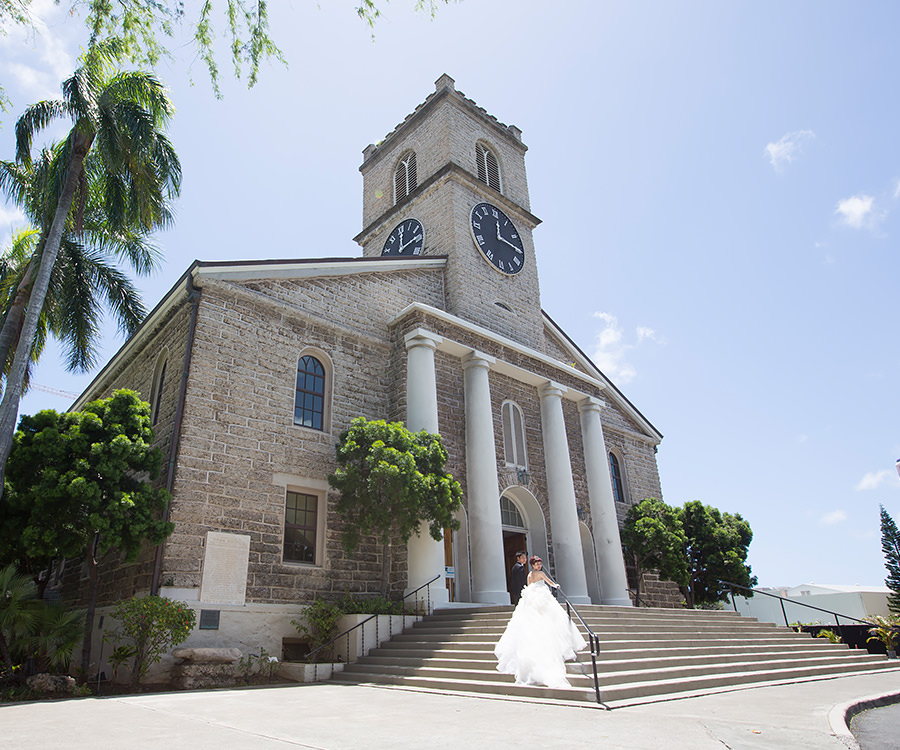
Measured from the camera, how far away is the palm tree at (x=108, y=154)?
43.9 feet

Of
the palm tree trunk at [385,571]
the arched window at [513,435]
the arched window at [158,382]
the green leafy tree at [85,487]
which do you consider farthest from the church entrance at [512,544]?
the green leafy tree at [85,487]

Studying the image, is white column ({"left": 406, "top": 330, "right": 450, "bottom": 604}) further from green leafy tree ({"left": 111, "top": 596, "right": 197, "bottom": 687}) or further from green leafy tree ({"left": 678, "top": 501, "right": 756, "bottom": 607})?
green leafy tree ({"left": 678, "top": 501, "right": 756, "bottom": 607})

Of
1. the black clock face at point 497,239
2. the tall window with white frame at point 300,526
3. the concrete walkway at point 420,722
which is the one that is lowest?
the concrete walkway at point 420,722

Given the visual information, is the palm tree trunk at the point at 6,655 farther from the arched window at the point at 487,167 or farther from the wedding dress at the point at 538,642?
the arched window at the point at 487,167

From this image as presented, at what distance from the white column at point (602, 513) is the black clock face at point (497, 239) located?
18.9 ft

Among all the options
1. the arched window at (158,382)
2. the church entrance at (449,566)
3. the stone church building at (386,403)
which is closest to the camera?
the stone church building at (386,403)

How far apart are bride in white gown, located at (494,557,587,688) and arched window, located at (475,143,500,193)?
17999 millimetres

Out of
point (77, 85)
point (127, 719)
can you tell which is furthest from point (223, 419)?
point (77, 85)

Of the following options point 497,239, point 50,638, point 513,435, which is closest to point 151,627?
point 50,638

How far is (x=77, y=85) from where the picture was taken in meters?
13.4

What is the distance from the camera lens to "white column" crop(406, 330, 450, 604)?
46.3 ft

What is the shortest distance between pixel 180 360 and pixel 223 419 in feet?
7.01

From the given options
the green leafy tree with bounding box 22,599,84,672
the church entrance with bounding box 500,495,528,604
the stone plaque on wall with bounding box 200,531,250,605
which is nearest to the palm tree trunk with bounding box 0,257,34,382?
the green leafy tree with bounding box 22,599,84,672

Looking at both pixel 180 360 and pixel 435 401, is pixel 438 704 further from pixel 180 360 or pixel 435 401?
pixel 180 360
